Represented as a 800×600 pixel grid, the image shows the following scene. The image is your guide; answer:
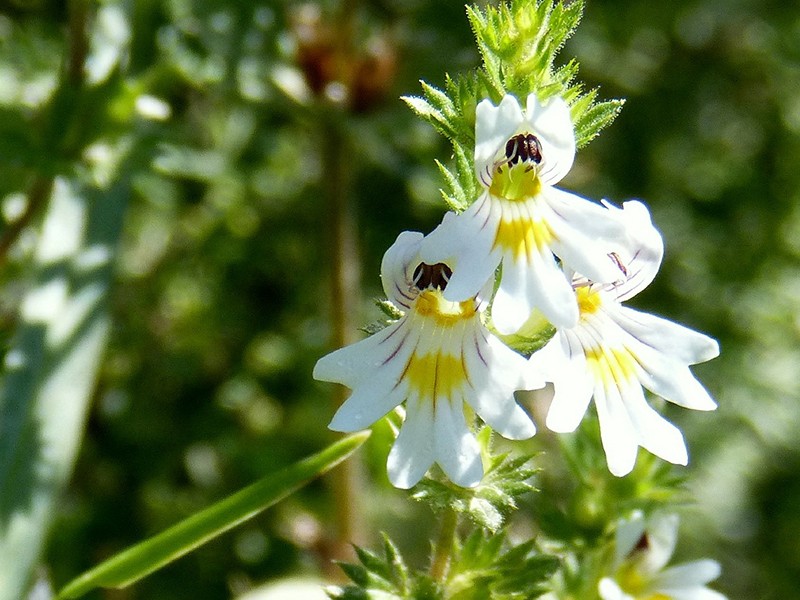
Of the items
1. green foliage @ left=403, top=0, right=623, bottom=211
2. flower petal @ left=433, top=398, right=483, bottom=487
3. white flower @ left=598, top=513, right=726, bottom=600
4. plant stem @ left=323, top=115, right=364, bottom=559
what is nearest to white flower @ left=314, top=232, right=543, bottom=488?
flower petal @ left=433, top=398, right=483, bottom=487

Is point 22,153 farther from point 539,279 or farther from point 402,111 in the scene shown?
point 539,279

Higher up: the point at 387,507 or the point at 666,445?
the point at 387,507

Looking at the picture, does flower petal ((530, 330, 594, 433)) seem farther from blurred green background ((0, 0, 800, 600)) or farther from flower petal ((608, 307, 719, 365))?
blurred green background ((0, 0, 800, 600))

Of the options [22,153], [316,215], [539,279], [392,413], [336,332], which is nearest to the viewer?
[539,279]

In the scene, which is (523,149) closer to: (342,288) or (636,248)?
(636,248)

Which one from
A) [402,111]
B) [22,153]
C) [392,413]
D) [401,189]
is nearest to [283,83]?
[402,111]

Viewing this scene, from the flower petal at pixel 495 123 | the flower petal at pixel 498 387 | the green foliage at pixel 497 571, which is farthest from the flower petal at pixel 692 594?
the flower petal at pixel 495 123
